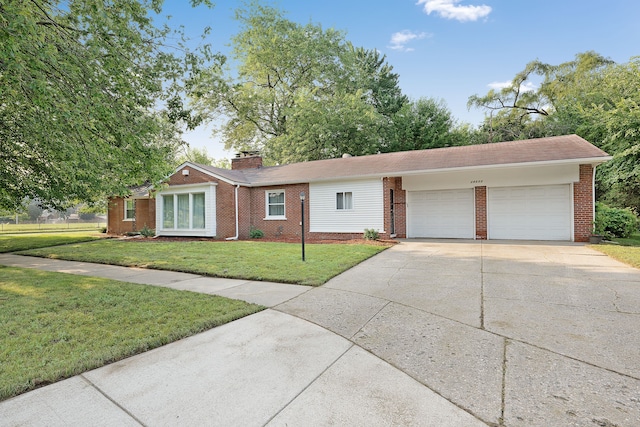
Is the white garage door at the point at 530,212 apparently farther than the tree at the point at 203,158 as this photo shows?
No

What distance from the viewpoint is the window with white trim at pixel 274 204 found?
51.3ft

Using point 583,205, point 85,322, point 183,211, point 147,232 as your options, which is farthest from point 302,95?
point 85,322

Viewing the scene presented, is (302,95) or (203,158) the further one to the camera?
(203,158)

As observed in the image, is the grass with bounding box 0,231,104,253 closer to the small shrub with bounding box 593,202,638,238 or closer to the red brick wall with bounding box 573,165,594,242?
the red brick wall with bounding box 573,165,594,242

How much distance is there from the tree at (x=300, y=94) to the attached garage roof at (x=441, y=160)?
9096 mm

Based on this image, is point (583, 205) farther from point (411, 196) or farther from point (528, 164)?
point (411, 196)

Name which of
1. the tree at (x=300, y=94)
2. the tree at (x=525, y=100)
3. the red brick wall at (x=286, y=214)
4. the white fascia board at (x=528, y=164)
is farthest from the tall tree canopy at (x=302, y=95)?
the white fascia board at (x=528, y=164)

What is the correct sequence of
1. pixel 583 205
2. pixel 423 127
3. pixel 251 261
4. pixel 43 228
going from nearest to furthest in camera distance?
pixel 251 261
pixel 583 205
pixel 423 127
pixel 43 228

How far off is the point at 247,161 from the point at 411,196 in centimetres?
1069

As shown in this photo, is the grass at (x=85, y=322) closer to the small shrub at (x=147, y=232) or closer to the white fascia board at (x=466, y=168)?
the white fascia board at (x=466, y=168)

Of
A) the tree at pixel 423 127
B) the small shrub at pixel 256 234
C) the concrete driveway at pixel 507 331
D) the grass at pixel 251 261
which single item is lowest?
the concrete driveway at pixel 507 331

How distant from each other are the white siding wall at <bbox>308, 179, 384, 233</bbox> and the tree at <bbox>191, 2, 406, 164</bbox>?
11.8 metres

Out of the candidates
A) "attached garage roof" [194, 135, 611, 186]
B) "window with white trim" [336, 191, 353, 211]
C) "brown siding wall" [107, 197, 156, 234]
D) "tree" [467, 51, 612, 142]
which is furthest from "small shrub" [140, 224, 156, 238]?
"tree" [467, 51, 612, 142]

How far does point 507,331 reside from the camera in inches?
140
